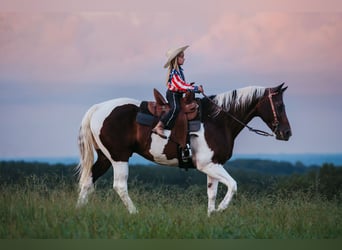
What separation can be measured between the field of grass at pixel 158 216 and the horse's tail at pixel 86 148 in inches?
10.3

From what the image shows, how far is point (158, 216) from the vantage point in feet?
21.7

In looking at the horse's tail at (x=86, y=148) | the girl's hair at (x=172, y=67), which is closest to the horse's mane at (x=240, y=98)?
the girl's hair at (x=172, y=67)

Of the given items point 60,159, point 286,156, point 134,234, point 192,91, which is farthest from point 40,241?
point 286,156

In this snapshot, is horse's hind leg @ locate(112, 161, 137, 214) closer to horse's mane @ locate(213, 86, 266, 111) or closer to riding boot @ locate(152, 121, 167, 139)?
riding boot @ locate(152, 121, 167, 139)

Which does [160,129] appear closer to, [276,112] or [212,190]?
[212,190]

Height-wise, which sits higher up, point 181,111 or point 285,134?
point 181,111

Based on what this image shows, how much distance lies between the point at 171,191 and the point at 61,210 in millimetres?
1550

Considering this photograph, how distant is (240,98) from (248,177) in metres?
1.62

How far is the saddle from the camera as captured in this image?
6957 millimetres

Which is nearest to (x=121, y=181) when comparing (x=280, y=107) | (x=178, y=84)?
(x=178, y=84)

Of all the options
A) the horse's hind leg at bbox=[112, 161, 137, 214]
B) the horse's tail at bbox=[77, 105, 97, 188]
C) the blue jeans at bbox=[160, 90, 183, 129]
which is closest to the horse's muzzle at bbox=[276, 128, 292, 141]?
the blue jeans at bbox=[160, 90, 183, 129]

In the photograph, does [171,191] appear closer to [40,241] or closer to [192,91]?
[192,91]

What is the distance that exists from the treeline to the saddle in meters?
1.03

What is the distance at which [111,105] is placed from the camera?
726cm
